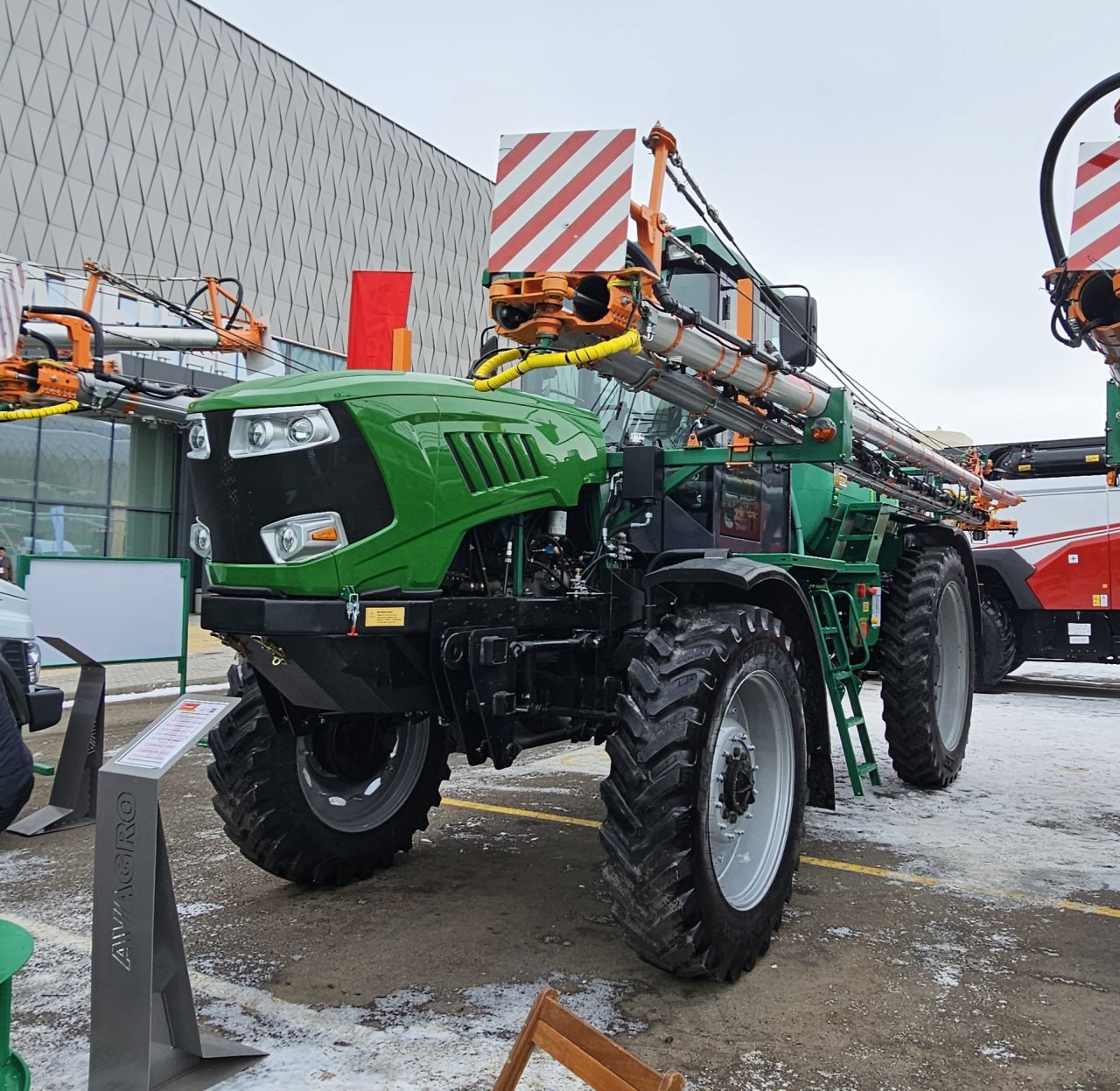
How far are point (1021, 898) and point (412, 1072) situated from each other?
273 centimetres

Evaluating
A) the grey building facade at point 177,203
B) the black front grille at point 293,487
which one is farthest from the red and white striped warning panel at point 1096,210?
the grey building facade at point 177,203

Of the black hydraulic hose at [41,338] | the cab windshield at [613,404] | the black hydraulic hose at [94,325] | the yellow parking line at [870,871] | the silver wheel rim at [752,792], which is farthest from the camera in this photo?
the black hydraulic hose at [94,325]

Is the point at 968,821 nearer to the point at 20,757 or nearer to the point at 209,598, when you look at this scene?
the point at 209,598

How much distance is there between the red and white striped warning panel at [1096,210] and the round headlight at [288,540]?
106 inches

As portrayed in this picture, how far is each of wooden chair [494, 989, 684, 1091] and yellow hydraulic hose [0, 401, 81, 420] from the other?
8.15 m

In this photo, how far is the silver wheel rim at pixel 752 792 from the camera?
3.46m

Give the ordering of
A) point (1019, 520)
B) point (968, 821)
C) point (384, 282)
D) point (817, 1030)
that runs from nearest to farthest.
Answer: point (817, 1030) → point (968, 821) → point (384, 282) → point (1019, 520)

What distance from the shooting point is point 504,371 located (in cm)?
322

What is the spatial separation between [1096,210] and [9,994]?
12.2 ft

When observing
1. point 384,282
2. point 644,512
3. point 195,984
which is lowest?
point 195,984

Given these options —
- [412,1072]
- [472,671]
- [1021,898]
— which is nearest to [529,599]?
[472,671]

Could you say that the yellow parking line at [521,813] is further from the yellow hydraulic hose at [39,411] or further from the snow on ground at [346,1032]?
the yellow hydraulic hose at [39,411]

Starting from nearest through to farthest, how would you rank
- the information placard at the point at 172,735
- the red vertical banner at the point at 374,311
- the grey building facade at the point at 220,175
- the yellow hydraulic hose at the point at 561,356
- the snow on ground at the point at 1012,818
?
the information placard at the point at 172,735 → the yellow hydraulic hose at the point at 561,356 → the snow on ground at the point at 1012,818 → the red vertical banner at the point at 374,311 → the grey building facade at the point at 220,175

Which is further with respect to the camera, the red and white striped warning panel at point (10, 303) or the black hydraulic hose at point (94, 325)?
the black hydraulic hose at point (94, 325)
